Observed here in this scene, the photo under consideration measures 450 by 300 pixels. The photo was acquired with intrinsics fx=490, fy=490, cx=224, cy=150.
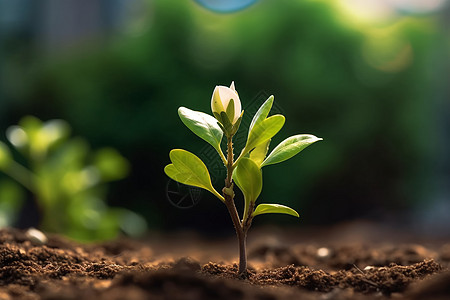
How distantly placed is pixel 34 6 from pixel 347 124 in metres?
4.83

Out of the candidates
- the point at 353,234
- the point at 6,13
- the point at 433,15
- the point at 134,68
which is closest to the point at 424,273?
the point at 353,234

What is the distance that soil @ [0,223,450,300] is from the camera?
108 cm

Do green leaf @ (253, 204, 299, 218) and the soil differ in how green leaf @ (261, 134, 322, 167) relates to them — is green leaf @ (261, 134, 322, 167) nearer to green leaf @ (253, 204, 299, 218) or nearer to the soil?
green leaf @ (253, 204, 299, 218)

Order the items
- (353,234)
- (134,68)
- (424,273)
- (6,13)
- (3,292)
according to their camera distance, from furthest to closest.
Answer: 1. (6,13)
2. (134,68)
3. (353,234)
4. (424,273)
5. (3,292)

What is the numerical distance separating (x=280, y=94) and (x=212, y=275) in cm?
350

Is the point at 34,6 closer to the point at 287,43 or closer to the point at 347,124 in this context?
the point at 287,43

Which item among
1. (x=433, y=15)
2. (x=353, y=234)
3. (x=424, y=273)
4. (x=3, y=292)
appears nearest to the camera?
(x=3, y=292)

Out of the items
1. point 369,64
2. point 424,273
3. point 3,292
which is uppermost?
point 369,64

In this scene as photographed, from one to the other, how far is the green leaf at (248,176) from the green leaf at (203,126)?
99mm

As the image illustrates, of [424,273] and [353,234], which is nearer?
[424,273]

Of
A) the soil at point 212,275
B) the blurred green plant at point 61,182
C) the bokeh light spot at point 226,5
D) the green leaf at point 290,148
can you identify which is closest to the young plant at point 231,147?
the green leaf at point 290,148

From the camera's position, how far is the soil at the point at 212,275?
1.08 metres

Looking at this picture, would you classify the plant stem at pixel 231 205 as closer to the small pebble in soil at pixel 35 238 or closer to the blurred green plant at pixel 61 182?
the small pebble in soil at pixel 35 238

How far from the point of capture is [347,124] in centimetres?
492
